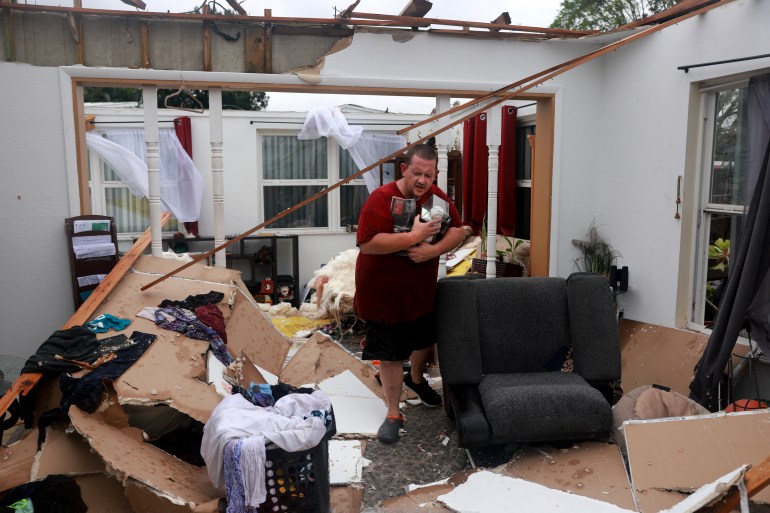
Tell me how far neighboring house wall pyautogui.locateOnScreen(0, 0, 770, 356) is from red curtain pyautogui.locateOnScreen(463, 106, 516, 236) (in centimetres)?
223

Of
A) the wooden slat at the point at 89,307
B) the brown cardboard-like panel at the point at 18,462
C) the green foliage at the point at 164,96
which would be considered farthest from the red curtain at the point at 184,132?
the green foliage at the point at 164,96

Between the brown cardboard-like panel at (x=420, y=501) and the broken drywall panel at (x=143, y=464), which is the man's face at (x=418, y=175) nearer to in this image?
the brown cardboard-like panel at (x=420, y=501)

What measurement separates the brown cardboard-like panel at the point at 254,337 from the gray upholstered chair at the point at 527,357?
4.18 ft

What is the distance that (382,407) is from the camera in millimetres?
3848

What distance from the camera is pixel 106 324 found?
340cm

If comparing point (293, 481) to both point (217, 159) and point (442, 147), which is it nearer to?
point (217, 159)

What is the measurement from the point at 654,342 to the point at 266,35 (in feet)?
11.1

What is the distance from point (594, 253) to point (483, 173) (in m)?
2.83

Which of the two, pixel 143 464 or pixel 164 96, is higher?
pixel 164 96

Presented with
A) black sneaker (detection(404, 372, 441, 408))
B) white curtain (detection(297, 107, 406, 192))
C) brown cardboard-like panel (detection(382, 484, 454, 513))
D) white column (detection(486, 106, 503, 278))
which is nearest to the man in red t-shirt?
black sneaker (detection(404, 372, 441, 408))

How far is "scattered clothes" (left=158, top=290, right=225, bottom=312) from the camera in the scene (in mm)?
3746

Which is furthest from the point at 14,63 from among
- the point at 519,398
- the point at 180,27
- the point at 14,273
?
the point at 519,398

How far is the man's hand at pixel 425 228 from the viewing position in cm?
315

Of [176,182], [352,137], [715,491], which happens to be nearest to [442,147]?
[715,491]
